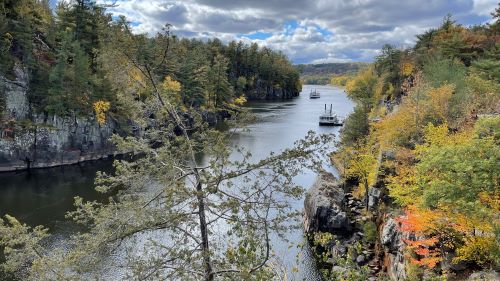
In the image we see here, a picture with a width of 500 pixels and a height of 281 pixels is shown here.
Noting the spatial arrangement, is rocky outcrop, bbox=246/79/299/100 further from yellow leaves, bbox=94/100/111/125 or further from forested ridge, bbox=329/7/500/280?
yellow leaves, bbox=94/100/111/125

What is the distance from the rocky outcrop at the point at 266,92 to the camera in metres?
136

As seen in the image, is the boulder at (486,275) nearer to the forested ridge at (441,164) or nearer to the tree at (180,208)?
the forested ridge at (441,164)

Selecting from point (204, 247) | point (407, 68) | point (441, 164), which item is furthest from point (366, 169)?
point (407, 68)

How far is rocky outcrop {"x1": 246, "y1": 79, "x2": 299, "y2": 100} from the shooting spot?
136250 millimetres

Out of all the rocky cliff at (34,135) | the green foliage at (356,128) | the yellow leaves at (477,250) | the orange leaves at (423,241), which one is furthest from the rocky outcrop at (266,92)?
the yellow leaves at (477,250)

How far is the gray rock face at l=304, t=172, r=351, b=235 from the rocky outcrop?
10353 cm

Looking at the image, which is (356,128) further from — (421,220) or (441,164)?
(441,164)

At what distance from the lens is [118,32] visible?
34.4ft

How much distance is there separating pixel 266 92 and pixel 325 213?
114983mm

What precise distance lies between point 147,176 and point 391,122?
82.7 ft

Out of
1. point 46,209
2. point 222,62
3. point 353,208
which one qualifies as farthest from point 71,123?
point 222,62

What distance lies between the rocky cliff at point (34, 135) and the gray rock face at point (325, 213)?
30944mm

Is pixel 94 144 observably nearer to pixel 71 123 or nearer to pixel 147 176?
pixel 71 123

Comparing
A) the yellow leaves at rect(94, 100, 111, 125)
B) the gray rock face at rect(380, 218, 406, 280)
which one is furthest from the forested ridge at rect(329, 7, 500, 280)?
the yellow leaves at rect(94, 100, 111, 125)
